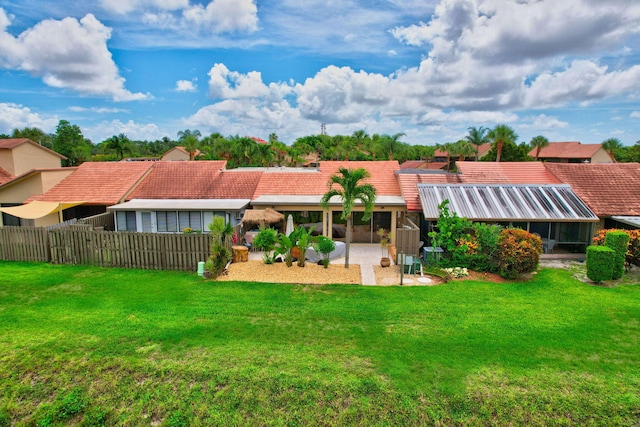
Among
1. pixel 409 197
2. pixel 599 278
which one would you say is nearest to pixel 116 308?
pixel 409 197

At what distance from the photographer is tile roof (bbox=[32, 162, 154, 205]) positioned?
25.2 metres

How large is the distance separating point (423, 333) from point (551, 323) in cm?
413

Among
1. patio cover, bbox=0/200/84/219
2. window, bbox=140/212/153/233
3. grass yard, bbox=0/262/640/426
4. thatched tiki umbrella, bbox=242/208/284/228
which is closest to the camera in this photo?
grass yard, bbox=0/262/640/426

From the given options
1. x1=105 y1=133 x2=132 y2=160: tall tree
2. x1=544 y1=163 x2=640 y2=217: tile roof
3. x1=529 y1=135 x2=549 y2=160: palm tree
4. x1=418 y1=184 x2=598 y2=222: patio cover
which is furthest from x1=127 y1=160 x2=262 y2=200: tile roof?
x1=529 y1=135 x2=549 y2=160: palm tree

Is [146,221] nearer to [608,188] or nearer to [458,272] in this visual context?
[458,272]

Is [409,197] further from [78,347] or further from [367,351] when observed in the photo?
[78,347]

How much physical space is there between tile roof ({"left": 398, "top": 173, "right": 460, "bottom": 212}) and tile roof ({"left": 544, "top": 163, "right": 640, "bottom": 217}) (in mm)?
6892

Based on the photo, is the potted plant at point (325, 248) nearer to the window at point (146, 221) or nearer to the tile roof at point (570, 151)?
the window at point (146, 221)

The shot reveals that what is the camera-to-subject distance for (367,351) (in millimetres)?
10133

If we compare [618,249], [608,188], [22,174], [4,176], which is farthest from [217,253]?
[608,188]

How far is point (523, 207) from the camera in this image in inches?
821

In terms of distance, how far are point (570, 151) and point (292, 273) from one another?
322 feet

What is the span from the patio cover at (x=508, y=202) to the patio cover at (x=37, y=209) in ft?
68.9

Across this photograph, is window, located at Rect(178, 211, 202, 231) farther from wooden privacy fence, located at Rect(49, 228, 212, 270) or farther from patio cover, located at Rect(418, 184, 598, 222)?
patio cover, located at Rect(418, 184, 598, 222)
